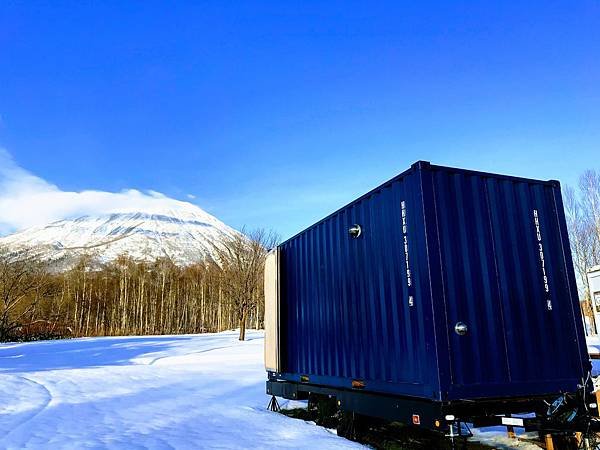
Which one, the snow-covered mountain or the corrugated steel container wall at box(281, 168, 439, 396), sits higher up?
the snow-covered mountain

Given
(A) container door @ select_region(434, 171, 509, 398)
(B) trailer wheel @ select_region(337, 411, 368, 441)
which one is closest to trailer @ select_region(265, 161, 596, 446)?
(A) container door @ select_region(434, 171, 509, 398)

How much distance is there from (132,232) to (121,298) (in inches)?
4050

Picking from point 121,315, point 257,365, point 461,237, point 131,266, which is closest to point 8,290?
point 121,315

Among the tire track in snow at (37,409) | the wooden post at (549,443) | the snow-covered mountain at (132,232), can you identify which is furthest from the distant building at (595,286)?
the snow-covered mountain at (132,232)

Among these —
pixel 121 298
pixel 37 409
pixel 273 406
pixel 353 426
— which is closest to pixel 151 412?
pixel 37 409

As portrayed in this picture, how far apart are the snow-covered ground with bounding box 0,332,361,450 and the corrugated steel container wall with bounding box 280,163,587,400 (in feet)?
5.63

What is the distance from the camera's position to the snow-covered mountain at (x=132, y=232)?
404 feet

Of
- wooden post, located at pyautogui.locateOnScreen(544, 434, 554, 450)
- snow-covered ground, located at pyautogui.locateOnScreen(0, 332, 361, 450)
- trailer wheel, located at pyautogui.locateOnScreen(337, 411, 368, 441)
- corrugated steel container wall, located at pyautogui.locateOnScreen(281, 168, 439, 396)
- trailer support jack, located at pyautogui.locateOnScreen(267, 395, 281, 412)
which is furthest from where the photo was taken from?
trailer support jack, located at pyautogui.locateOnScreen(267, 395, 281, 412)

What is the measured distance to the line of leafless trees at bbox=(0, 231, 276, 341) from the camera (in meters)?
42.4

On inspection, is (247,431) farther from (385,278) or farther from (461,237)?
(461,237)

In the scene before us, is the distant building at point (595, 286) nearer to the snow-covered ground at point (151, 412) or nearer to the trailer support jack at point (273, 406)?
the snow-covered ground at point (151, 412)

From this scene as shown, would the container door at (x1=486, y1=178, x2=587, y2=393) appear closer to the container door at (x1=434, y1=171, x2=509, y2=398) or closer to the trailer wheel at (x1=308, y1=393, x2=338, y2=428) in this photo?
the container door at (x1=434, y1=171, x2=509, y2=398)

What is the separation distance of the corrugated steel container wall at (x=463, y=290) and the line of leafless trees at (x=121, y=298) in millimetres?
35641

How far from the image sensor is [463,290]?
5004mm
